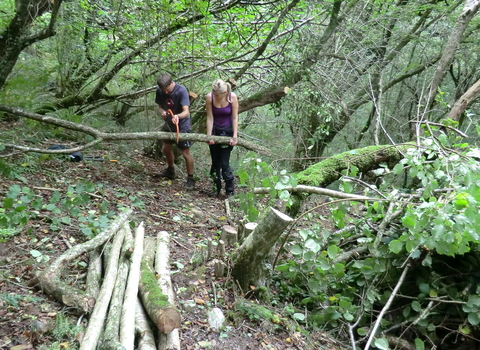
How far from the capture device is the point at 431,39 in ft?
28.1

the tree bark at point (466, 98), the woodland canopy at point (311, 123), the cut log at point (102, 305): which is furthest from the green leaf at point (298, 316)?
the tree bark at point (466, 98)

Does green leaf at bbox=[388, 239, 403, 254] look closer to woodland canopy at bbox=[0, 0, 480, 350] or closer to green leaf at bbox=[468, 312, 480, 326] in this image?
woodland canopy at bbox=[0, 0, 480, 350]

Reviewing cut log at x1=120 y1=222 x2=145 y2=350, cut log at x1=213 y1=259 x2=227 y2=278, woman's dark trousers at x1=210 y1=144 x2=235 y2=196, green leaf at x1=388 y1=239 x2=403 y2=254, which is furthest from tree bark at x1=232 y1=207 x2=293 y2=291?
woman's dark trousers at x1=210 y1=144 x2=235 y2=196

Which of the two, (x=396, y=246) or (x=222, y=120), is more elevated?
(x=222, y=120)

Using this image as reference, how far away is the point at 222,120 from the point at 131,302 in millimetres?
3447

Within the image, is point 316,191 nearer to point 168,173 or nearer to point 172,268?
point 172,268

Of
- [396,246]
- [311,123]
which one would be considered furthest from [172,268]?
[311,123]

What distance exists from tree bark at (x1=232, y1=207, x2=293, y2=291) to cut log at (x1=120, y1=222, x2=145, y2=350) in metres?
0.94

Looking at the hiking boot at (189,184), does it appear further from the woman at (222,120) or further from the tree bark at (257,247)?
the tree bark at (257,247)

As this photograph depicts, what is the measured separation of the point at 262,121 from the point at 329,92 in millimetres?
1920

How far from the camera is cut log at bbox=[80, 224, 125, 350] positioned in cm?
205

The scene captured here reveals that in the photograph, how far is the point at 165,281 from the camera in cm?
283

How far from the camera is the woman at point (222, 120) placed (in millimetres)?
5045

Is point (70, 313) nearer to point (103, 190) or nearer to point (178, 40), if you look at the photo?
point (103, 190)
